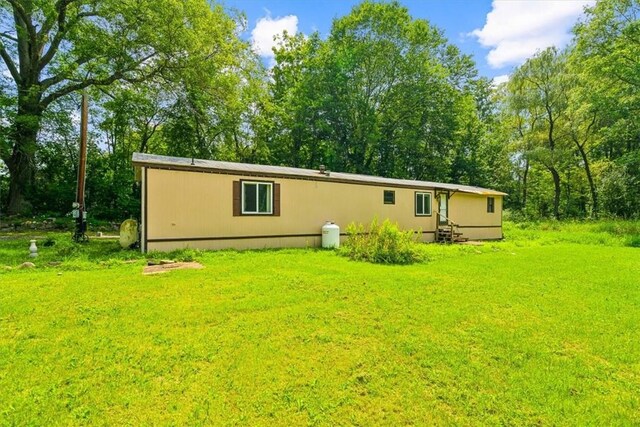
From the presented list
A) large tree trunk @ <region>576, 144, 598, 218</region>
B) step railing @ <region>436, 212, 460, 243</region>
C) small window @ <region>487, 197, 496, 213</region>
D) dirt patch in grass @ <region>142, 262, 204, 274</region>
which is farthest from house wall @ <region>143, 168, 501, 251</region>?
large tree trunk @ <region>576, 144, 598, 218</region>

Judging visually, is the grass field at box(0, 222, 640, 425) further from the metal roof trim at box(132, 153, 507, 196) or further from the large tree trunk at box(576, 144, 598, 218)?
the large tree trunk at box(576, 144, 598, 218)

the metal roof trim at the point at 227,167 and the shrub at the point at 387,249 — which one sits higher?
the metal roof trim at the point at 227,167

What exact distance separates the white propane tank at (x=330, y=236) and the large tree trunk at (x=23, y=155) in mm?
13603

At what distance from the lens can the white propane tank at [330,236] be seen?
1082cm

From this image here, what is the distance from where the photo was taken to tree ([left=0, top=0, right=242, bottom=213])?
14828mm

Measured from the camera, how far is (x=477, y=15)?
12.9 metres

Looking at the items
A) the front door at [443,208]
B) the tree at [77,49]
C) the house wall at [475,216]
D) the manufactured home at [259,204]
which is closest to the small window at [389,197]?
the manufactured home at [259,204]

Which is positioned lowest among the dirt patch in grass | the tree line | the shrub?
the dirt patch in grass

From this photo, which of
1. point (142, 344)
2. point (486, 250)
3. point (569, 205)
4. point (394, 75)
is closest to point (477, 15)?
point (486, 250)

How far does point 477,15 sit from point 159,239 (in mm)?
13750

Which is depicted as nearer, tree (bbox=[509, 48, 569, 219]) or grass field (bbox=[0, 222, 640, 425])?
grass field (bbox=[0, 222, 640, 425])

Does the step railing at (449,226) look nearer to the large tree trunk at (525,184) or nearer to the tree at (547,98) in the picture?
the tree at (547,98)

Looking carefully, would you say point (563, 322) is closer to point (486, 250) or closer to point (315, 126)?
point (486, 250)

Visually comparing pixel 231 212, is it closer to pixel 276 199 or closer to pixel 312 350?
pixel 276 199
